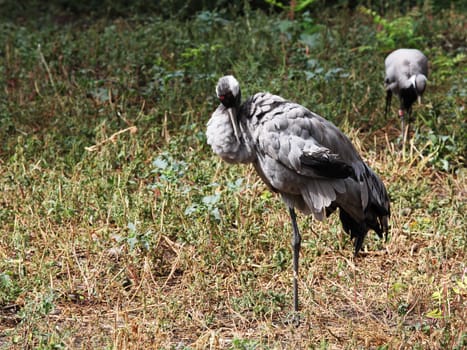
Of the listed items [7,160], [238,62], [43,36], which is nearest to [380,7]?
[238,62]

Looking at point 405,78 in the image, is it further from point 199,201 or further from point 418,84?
point 199,201

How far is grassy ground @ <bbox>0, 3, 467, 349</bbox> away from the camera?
4.81 metres

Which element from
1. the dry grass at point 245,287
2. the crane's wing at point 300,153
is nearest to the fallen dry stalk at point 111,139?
the dry grass at point 245,287

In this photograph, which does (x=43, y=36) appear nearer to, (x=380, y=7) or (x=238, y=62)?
(x=238, y=62)

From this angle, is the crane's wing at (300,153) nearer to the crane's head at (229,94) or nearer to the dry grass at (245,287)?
the crane's head at (229,94)

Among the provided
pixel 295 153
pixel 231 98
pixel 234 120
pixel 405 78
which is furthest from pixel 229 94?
pixel 405 78

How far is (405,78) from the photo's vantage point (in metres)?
7.62

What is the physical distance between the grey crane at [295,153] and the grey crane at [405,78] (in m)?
2.42

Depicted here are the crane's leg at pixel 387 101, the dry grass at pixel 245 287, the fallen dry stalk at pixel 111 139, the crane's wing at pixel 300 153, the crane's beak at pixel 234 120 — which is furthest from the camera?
the crane's leg at pixel 387 101

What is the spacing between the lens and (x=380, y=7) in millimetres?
11109

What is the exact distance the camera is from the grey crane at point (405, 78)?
7.58 meters

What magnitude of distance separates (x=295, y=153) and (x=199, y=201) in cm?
143

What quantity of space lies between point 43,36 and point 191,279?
5250 millimetres

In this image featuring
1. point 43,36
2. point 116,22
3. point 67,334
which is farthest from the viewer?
point 116,22
